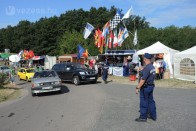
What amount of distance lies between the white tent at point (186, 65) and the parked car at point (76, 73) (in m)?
6.90

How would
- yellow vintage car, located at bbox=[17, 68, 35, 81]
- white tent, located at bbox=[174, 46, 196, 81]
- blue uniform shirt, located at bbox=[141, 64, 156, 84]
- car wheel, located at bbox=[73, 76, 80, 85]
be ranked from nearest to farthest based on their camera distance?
blue uniform shirt, located at bbox=[141, 64, 156, 84]
white tent, located at bbox=[174, 46, 196, 81]
car wheel, located at bbox=[73, 76, 80, 85]
yellow vintage car, located at bbox=[17, 68, 35, 81]

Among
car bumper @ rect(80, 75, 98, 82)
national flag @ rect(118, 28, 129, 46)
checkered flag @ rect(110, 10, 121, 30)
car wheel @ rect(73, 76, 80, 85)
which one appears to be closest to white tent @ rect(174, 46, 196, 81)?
car bumper @ rect(80, 75, 98, 82)

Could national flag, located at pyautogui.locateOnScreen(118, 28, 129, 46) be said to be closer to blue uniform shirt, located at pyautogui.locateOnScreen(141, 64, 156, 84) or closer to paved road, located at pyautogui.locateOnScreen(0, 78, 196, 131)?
paved road, located at pyautogui.locateOnScreen(0, 78, 196, 131)

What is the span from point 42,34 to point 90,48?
27871 millimetres

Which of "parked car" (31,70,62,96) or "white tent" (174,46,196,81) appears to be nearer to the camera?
"parked car" (31,70,62,96)

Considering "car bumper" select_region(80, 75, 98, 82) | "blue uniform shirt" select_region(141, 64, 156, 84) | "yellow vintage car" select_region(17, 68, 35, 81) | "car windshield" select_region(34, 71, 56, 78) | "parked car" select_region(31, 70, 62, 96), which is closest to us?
"blue uniform shirt" select_region(141, 64, 156, 84)

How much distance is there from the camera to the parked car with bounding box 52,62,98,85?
20.9 m

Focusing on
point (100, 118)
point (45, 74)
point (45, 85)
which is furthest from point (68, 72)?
point (100, 118)

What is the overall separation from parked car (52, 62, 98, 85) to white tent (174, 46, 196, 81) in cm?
690

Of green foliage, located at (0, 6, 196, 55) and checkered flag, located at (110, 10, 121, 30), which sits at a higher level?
green foliage, located at (0, 6, 196, 55)

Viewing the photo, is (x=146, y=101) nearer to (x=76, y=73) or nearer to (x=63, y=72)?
(x=76, y=73)

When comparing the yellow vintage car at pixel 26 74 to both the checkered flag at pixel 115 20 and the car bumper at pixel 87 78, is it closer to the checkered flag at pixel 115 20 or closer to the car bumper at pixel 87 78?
the car bumper at pixel 87 78

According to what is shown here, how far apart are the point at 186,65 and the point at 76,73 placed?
8720 mm

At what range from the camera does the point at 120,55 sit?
34.8m
